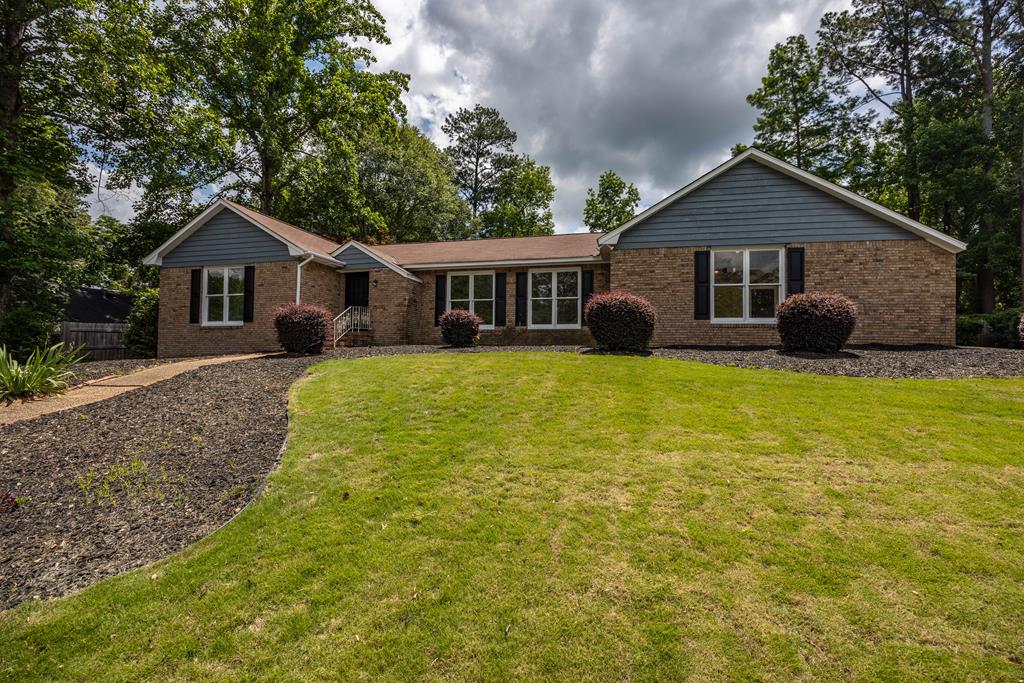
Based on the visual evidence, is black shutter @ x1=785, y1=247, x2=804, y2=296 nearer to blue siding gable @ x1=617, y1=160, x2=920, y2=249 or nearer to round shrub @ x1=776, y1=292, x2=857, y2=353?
blue siding gable @ x1=617, y1=160, x2=920, y2=249

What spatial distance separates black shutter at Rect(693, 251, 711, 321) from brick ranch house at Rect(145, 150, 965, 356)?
0.03 m

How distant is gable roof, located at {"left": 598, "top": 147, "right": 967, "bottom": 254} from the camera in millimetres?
12406

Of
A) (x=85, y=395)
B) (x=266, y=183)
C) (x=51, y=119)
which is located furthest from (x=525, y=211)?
(x=85, y=395)

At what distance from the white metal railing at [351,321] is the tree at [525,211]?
21.8m

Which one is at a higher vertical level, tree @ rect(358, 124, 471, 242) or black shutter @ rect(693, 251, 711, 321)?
tree @ rect(358, 124, 471, 242)

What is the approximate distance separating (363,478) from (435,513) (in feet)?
3.73

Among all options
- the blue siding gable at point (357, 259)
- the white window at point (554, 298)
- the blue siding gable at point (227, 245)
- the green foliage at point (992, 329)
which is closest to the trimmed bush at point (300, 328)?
the blue siding gable at point (227, 245)

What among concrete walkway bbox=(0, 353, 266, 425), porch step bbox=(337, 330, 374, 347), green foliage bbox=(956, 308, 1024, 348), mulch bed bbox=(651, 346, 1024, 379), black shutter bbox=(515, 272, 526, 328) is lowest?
concrete walkway bbox=(0, 353, 266, 425)

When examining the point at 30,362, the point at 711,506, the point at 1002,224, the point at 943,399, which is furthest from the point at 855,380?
the point at 1002,224

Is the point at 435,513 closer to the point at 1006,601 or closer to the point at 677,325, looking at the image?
the point at 1006,601

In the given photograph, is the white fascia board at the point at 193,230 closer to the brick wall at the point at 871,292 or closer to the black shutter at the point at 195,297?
the black shutter at the point at 195,297

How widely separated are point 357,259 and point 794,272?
47.6 feet

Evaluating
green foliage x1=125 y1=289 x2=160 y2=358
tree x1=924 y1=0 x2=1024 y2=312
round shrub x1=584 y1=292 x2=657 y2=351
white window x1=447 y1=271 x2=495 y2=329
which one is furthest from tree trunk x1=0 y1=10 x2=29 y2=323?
tree x1=924 y1=0 x2=1024 y2=312

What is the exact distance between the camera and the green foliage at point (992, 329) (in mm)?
13336
